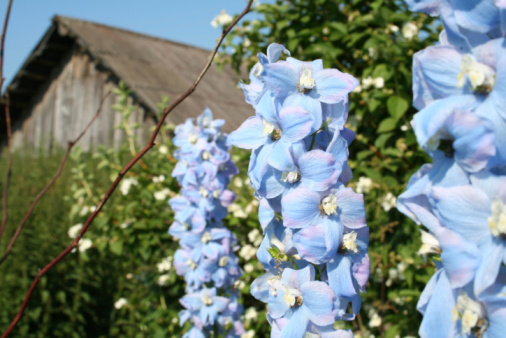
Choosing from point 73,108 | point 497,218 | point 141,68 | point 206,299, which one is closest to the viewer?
point 497,218

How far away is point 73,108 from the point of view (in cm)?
888

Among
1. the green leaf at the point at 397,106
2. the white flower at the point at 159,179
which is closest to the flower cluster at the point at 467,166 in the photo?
the green leaf at the point at 397,106

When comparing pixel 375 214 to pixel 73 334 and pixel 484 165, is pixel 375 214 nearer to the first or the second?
pixel 484 165

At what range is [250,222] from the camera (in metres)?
2.91

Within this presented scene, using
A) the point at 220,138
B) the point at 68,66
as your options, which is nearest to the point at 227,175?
the point at 220,138

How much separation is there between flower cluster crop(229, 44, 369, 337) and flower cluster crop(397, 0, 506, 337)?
0.81 feet

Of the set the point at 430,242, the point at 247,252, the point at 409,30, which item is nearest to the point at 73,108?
the point at 247,252

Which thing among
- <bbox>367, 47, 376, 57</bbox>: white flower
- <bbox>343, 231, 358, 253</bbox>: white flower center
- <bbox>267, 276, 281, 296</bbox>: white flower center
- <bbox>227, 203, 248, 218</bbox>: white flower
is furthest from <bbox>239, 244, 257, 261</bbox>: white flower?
<bbox>343, 231, 358, 253</bbox>: white flower center

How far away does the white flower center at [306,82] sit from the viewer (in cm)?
87

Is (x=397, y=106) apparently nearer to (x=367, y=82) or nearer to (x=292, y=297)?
(x=367, y=82)

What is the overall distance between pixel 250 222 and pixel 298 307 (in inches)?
80.0

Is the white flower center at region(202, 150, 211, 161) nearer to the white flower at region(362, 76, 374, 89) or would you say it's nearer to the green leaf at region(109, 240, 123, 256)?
the white flower at region(362, 76, 374, 89)

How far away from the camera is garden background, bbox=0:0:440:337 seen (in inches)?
101

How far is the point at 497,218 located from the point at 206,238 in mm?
1421
